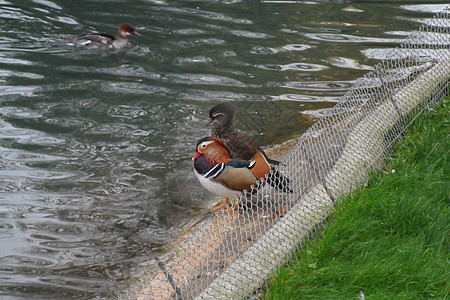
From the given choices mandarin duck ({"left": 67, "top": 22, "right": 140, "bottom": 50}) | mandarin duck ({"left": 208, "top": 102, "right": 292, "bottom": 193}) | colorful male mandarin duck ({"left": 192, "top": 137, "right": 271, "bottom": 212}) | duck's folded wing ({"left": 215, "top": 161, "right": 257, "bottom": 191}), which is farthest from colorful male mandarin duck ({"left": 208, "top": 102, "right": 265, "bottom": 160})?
mandarin duck ({"left": 67, "top": 22, "right": 140, "bottom": 50})

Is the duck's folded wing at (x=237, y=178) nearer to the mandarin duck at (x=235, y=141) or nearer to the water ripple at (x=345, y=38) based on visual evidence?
the mandarin duck at (x=235, y=141)

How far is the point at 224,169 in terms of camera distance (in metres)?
5.59

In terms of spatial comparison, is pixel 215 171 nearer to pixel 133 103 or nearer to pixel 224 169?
pixel 224 169

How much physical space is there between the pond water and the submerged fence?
0.89 meters

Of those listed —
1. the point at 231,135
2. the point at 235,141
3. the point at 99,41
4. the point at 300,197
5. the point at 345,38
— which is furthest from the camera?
the point at 345,38

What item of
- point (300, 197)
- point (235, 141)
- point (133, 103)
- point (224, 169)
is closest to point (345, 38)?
point (133, 103)

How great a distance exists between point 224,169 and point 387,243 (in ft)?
5.90

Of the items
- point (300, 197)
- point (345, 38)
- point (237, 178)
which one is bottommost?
point (237, 178)

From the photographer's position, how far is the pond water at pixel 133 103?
5680 millimetres

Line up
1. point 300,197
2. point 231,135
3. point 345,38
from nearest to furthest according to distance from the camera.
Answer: point 300,197
point 231,135
point 345,38

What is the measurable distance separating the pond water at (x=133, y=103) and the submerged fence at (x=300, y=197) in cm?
89

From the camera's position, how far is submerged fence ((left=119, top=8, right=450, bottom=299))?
412 cm

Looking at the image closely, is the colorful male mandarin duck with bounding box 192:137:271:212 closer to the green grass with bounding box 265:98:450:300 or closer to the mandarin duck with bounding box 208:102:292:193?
the mandarin duck with bounding box 208:102:292:193

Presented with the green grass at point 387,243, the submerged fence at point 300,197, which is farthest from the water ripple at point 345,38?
the green grass at point 387,243
